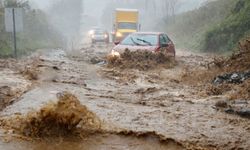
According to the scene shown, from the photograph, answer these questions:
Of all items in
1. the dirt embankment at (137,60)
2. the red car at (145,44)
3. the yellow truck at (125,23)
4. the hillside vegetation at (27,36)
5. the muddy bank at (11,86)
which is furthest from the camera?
the yellow truck at (125,23)

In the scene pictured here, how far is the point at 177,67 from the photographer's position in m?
17.0

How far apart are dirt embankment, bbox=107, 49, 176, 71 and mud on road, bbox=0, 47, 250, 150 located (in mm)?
1885

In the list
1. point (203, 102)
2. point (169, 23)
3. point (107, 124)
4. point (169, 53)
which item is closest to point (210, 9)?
point (169, 23)

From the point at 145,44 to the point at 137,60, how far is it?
1.36 metres

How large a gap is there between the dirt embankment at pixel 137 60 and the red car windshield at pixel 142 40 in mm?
728

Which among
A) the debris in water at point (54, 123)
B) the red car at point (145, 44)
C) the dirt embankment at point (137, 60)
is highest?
the red car at point (145, 44)

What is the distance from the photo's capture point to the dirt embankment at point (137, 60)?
15.6 metres

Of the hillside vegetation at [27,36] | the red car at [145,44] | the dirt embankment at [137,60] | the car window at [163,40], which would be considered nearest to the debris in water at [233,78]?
the dirt embankment at [137,60]

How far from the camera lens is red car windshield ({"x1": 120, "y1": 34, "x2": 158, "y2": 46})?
1701cm

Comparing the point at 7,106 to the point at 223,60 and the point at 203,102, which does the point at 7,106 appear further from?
the point at 223,60

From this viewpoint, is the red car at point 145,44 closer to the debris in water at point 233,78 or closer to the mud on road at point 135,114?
the mud on road at point 135,114

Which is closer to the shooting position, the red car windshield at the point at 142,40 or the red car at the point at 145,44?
the red car at the point at 145,44

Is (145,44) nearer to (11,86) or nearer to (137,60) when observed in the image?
(137,60)

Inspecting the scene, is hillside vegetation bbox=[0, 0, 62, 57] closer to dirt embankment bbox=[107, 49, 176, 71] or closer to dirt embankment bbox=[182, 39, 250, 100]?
dirt embankment bbox=[107, 49, 176, 71]
